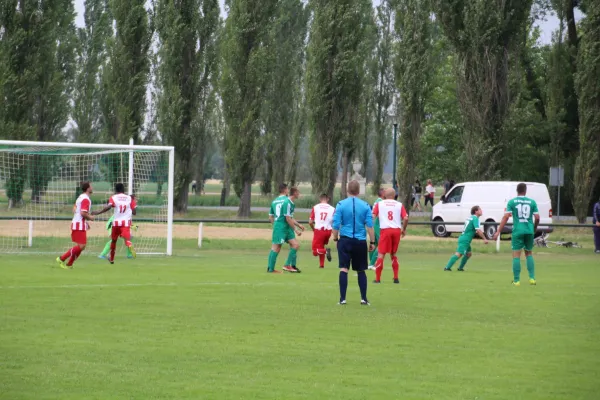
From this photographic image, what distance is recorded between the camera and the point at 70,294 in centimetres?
1733

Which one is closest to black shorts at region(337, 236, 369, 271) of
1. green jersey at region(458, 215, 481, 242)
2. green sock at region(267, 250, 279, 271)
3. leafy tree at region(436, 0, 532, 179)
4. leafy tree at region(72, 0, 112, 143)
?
green sock at region(267, 250, 279, 271)

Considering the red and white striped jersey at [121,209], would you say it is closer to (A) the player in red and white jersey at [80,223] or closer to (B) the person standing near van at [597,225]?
(A) the player in red and white jersey at [80,223]

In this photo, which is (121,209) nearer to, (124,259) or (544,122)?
(124,259)

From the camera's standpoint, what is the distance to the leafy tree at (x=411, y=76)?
53.3 m

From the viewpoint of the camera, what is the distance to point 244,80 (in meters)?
52.4

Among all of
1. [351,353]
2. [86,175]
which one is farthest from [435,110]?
[351,353]

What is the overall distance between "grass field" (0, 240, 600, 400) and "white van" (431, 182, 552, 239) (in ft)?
56.0

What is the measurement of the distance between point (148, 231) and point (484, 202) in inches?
502

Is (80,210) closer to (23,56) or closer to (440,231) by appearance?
(440,231)

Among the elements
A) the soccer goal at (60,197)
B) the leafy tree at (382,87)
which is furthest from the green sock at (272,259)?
the leafy tree at (382,87)

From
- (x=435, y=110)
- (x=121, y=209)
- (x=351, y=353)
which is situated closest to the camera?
(x=351, y=353)

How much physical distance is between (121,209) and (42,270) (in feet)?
8.75

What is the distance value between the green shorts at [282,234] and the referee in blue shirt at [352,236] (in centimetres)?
698

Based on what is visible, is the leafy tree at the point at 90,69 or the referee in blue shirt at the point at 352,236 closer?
the referee in blue shirt at the point at 352,236
